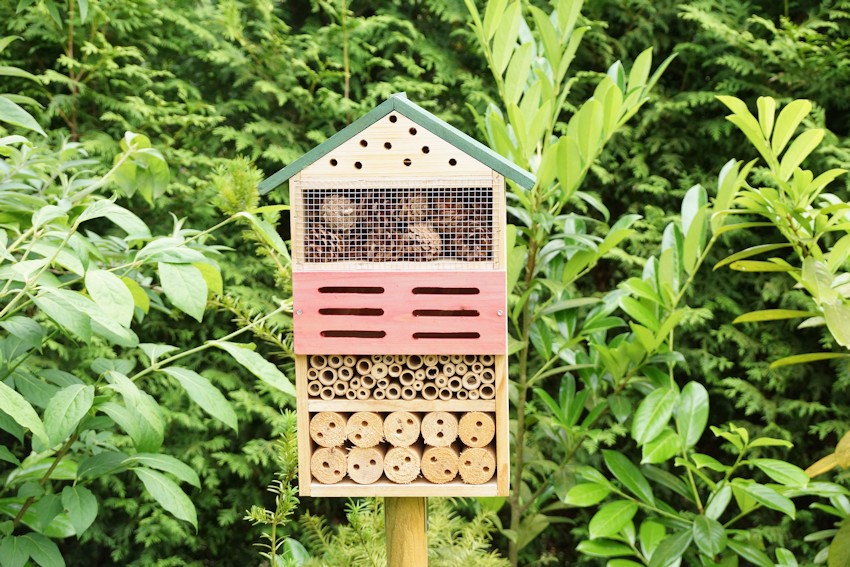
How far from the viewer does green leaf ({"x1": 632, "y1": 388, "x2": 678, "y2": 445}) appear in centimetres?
175

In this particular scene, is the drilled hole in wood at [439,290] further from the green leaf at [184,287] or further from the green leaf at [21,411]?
the green leaf at [21,411]

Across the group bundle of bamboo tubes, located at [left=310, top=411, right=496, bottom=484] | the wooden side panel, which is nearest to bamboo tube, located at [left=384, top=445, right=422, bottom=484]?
bundle of bamboo tubes, located at [left=310, top=411, right=496, bottom=484]

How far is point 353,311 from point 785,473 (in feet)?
3.55

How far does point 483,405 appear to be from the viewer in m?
1.28

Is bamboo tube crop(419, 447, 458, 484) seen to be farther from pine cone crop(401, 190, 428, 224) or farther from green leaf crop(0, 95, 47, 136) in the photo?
green leaf crop(0, 95, 47, 136)

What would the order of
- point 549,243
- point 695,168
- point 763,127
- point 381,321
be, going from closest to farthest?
point 381,321 < point 763,127 < point 549,243 < point 695,168

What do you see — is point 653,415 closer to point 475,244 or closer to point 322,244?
point 475,244

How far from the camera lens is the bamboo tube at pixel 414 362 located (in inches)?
50.9

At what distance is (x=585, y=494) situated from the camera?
1851 mm

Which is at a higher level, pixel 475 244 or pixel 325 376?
pixel 475 244

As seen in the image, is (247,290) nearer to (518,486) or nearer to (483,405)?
(518,486)

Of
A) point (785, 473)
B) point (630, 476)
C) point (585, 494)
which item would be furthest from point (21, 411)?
point (785, 473)

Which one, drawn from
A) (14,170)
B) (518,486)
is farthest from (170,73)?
(518,486)

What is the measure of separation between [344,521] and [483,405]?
1340mm
